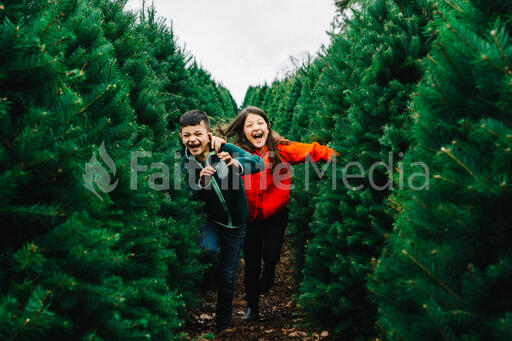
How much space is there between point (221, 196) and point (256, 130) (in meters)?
1.16

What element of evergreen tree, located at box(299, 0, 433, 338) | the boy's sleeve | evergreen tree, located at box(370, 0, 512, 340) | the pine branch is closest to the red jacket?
the boy's sleeve

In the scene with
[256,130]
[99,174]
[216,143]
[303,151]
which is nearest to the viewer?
[99,174]

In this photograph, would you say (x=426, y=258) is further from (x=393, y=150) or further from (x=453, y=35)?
(x=393, y=150)

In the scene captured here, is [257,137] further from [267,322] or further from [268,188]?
[267,322]

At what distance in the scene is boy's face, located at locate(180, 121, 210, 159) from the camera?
13.2ft

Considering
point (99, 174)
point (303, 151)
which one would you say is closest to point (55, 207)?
point (99, 174)

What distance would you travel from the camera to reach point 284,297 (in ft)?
18.5

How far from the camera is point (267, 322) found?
4.63 meters

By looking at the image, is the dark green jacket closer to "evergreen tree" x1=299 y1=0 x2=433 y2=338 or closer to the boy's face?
the boy's face

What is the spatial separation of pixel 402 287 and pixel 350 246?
1760mm

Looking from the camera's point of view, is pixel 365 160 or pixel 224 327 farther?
pixel 224 327

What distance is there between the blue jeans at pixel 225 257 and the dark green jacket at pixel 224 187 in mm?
113

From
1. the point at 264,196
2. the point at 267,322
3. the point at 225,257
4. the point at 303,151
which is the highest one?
the point at 303,151

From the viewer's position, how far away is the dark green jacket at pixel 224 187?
4.00 metres
